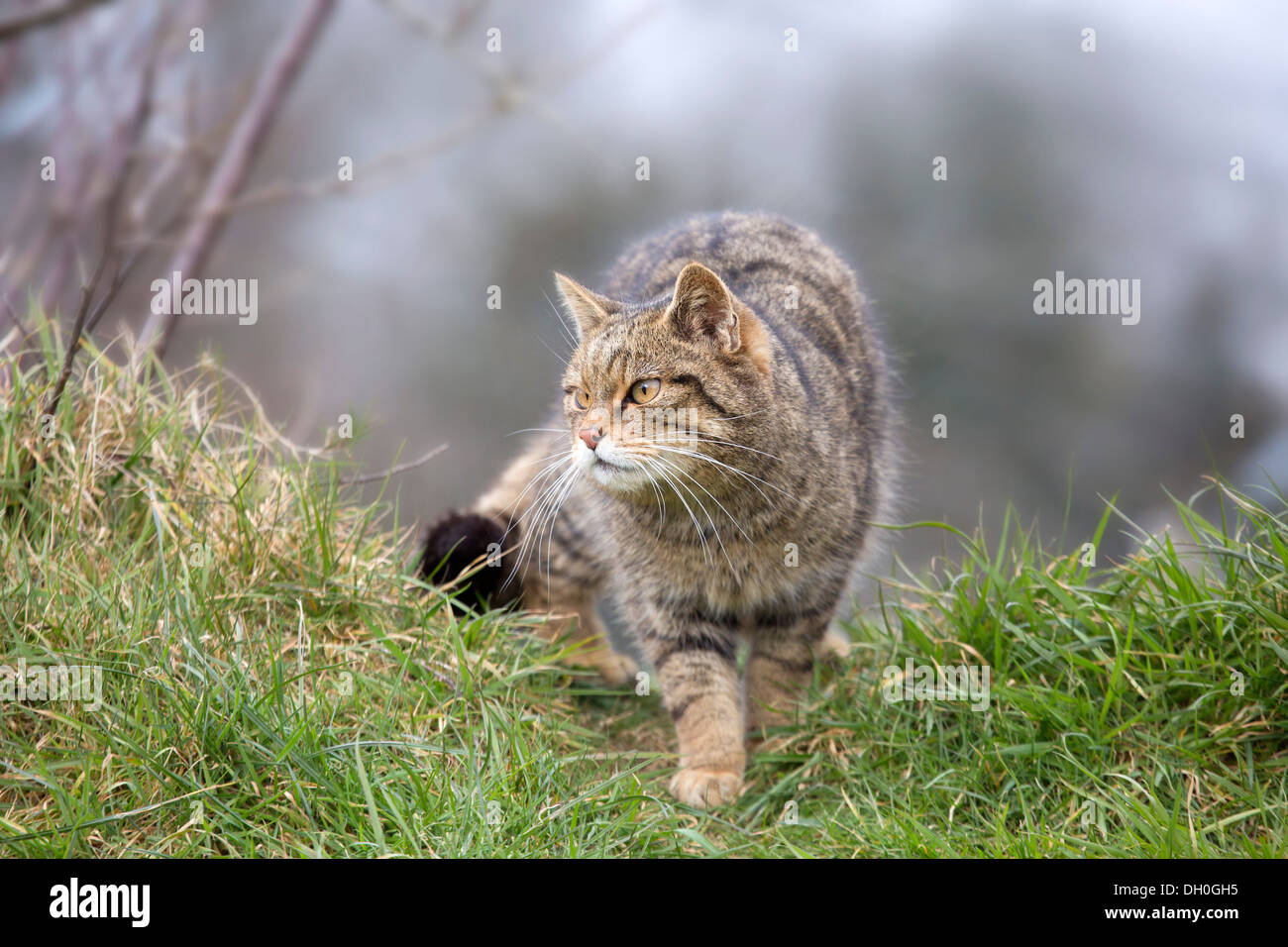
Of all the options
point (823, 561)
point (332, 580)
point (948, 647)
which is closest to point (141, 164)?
point (332, 580)

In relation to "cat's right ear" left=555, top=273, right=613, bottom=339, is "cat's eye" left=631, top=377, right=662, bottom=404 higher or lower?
lower

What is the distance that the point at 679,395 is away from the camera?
260cm

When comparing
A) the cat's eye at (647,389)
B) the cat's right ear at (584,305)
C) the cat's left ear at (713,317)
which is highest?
the cat's right ear at (584,305)

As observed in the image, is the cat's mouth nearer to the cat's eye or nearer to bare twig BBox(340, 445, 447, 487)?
the cat's eye

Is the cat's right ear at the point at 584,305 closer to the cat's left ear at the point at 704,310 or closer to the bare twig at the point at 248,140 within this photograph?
the cat's left ear at the point at 704,310

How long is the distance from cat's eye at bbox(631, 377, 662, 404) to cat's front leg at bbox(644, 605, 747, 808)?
0.68m

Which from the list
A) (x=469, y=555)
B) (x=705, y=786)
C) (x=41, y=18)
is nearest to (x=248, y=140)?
(x=41, y=18)

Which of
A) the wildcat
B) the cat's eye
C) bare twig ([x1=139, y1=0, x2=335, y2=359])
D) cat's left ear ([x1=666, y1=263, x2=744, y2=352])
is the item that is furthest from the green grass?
cat's left ear ([x1=666, y1=263, x2=744, y2=352])

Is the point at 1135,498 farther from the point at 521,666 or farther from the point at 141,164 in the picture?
the point at 141,164

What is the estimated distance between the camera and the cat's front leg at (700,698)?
9.03ft

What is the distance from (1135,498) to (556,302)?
10.2ft

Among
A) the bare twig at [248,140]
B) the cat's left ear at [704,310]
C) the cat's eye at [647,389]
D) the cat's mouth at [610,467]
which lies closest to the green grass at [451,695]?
the bare twig at [248,140]

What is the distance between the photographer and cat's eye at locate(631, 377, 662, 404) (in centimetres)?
263

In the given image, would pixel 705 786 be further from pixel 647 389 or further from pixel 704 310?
pixel 704 310
